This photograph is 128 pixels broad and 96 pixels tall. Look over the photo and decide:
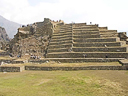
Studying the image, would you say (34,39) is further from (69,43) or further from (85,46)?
(85,46)

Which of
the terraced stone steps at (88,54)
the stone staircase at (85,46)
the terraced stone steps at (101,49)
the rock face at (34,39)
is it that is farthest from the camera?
the rock face at (34,39)

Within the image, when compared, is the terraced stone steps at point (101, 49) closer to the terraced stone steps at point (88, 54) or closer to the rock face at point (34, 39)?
the terraced stone steps at point (88, 54)

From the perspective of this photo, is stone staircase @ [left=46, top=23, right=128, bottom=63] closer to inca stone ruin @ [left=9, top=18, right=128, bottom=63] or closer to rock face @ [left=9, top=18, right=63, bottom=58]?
inca stone ruin @ [left=9, top=18, right=128, bottom=63]

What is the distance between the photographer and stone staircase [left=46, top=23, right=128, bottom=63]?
18.7 m

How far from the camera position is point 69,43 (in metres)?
22.5

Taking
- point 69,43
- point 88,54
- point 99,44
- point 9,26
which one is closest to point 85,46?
point 99,44

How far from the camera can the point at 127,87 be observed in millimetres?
8938

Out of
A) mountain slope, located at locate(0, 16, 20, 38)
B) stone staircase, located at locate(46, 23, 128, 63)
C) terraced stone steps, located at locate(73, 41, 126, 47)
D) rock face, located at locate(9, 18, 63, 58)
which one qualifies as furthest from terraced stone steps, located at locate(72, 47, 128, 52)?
mountain slope, located at locate(0, 16, 20, 38)

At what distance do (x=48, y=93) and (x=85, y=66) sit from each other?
298 inches

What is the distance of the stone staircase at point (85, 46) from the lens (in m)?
18.7

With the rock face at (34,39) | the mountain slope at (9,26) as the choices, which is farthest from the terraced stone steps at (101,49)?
the mountain slope at (9,26)

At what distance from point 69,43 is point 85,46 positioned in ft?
8.73

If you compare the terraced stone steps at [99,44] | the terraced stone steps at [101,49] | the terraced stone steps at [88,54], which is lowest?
the terraced stone steps at [88,54]

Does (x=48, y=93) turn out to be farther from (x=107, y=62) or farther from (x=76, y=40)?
(x=76, y=40)
